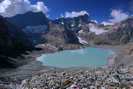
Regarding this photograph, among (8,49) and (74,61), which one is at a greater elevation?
(8,49)

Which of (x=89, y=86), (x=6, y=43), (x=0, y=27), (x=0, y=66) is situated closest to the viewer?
(x=89, y=86)

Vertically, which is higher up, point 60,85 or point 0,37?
point 0,37

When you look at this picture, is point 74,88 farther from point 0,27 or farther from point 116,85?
point 0,27

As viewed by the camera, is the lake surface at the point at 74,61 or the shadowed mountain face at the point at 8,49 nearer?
the shadowed mountain face at the point at 8,49

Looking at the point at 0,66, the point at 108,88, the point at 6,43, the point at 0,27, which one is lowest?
the point at 108,88

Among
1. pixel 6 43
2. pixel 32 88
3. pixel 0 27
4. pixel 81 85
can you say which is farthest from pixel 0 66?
pixel 0 27

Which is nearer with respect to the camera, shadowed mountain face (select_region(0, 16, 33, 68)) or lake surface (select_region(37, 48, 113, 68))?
shadowed mountain face (select_region(0, 16, 33, 68))

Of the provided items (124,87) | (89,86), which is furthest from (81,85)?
(124,87)

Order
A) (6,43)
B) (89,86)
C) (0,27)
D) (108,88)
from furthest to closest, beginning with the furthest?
(0,27) < (6,43) < (89,86) < (108,88)

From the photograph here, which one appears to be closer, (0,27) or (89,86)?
(89,86)

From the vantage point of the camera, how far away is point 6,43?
4144 inches

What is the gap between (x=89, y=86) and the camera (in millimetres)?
21969

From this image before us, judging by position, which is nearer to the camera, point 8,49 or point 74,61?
point 74,61

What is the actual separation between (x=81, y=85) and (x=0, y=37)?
92.7m
